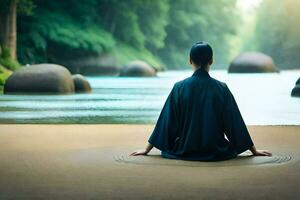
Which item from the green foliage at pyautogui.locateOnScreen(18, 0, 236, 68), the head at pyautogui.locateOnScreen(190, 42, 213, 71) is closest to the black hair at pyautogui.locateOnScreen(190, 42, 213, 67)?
the head at pyautogui.locateOnScreen(190, 42, 213, 71)

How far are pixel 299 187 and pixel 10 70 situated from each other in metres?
26.8

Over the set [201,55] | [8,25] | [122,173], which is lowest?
[122,173]

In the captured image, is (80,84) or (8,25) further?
(8,25)

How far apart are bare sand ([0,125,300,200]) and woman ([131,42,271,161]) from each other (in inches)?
7.0

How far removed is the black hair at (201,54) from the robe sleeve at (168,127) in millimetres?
356

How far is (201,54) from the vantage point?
21.5 feet

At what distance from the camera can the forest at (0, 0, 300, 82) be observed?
4244 cm

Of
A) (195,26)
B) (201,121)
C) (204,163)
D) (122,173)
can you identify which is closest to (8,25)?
(201,121)

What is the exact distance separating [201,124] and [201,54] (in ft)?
2.15

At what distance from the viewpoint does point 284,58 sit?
7225 cm

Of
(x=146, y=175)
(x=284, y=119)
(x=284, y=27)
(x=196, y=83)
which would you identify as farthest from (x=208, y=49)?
(x=284, y=27)

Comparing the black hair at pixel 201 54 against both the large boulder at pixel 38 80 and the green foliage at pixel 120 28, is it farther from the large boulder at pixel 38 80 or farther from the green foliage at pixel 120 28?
the green foliage at pixel 120 28

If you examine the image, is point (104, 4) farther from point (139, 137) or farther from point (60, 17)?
point (139, 137)

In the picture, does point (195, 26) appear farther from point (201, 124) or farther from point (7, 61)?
point (201, 124)
